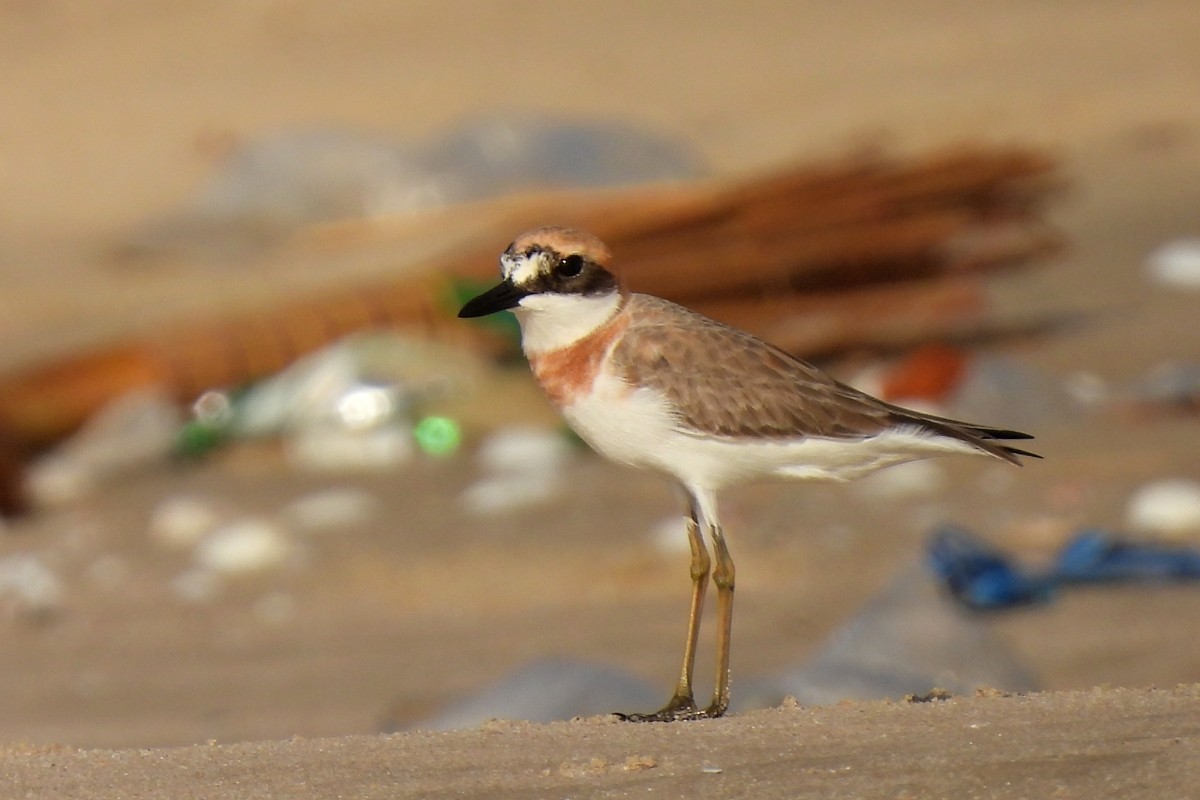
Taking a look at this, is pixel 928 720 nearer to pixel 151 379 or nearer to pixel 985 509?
pixel 985 509

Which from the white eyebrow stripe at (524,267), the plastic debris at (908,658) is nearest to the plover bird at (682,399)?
the white eyebrow stripe at (524,267)

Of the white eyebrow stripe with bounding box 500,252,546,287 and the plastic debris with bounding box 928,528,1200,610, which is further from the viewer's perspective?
the plastic debris with bounding box 928,528,1200,610

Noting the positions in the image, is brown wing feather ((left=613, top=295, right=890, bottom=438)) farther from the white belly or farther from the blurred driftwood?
the blurred driftwood

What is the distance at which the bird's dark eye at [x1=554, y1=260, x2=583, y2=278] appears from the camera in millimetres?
3984

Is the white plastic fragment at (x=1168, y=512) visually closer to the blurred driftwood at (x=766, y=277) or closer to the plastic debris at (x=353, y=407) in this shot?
the blurred driftwood at (x=766, y=277)

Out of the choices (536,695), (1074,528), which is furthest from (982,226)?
(536,695)

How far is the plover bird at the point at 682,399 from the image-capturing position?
3951 mm

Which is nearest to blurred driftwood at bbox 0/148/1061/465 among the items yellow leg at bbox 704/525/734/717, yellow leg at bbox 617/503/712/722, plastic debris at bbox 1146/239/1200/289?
plastic debris at bbox 1146/239/1200/289

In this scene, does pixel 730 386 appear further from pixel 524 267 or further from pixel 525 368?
pixel 525 368

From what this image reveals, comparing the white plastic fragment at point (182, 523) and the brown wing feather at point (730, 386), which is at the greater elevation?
the white plastic fragment at point (182, 523)

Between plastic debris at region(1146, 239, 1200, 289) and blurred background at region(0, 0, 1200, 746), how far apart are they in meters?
0.03

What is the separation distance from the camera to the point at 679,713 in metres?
4.08

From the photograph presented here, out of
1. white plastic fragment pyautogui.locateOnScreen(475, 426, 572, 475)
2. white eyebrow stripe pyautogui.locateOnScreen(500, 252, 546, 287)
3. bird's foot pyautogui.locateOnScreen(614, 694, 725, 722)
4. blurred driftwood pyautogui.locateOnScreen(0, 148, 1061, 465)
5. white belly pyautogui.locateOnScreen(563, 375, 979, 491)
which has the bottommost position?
bird's foot pyautogui.locateOnScreen(614, 694, 725, 722)

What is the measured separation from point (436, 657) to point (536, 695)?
1345 mm
